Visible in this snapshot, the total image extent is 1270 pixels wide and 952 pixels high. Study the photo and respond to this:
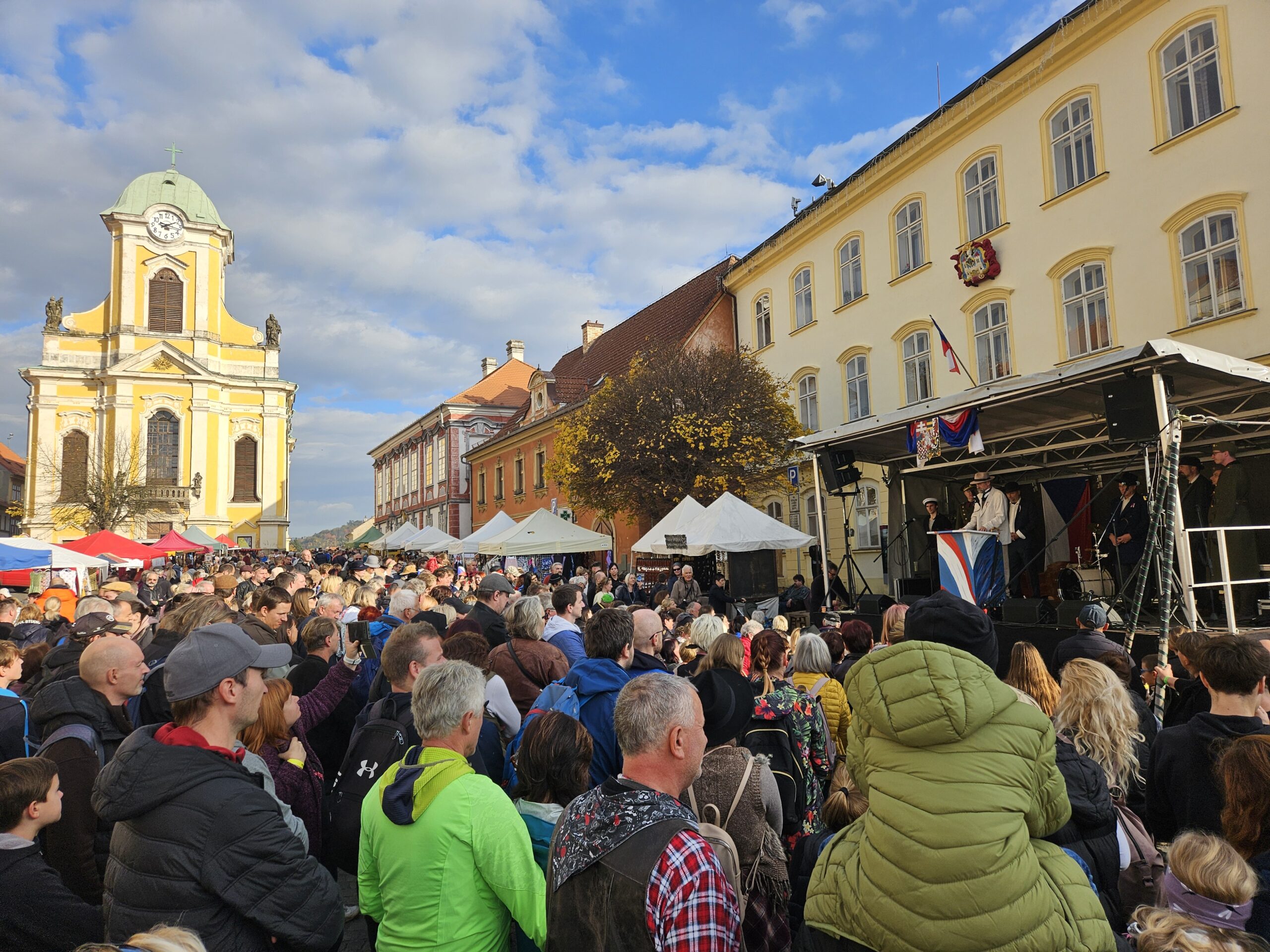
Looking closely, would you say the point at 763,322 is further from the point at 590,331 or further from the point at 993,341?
the point at 590,331

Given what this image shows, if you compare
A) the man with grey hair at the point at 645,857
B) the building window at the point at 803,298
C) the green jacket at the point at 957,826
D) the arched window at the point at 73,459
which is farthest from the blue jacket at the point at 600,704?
the arched window at the point at 73,459

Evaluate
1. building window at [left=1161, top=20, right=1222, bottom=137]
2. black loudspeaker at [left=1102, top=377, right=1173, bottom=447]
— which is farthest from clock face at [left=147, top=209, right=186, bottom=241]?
black loudspeaker at [left=1102, top=377, right=1173, bottom=447]

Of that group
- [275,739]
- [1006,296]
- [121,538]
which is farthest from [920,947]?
[121,538]

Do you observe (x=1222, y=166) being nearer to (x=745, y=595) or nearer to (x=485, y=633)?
(x=745, y=595)

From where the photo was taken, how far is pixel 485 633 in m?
6.90

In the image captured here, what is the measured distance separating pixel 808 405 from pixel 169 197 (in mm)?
44318

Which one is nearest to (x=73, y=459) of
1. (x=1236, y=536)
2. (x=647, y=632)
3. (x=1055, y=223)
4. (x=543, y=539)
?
(x=543, y=539)

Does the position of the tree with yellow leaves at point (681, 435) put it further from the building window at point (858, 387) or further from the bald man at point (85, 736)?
the bald man at point (85, 736)

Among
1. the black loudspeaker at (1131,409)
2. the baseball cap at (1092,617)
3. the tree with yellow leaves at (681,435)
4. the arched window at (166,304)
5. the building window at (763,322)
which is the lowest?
the baseball cap at (1092,617)

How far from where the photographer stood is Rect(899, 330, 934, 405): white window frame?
18.4 metres

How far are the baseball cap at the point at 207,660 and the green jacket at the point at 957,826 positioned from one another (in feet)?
6.32

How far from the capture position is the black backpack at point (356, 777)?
3.57m

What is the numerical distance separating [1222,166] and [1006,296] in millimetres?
4334

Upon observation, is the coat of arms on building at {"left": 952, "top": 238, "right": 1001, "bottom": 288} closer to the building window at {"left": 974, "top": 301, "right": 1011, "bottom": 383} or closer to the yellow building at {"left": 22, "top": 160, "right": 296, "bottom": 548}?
the building window at {"left": 974, "top": 301, "right": 1011, "bottom": 383}
